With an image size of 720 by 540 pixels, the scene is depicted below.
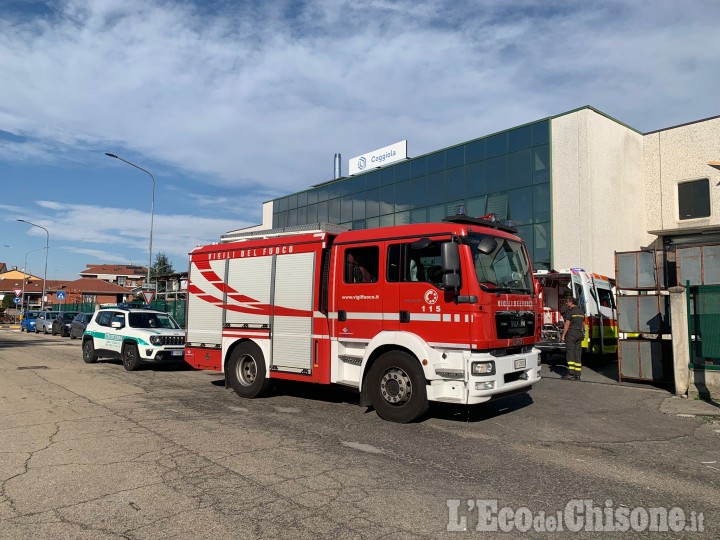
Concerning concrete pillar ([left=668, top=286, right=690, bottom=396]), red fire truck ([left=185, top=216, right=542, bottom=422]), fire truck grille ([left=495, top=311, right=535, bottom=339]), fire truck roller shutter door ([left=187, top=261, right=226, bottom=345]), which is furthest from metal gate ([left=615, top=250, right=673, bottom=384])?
fire truck roller shutter door ([left=187, top=261, right=226, bottom=345])

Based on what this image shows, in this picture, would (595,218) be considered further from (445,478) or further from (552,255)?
(445,478)

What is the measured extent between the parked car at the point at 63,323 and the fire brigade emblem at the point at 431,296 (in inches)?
1172

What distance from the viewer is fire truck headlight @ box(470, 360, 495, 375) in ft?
21.7

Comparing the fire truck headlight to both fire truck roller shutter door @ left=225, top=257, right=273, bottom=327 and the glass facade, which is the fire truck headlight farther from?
the glass facade

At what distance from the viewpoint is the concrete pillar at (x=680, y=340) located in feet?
31.8

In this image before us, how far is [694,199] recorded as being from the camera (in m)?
23.6

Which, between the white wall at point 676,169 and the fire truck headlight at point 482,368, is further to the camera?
the white wall at point 676,169

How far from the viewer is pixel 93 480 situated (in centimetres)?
479

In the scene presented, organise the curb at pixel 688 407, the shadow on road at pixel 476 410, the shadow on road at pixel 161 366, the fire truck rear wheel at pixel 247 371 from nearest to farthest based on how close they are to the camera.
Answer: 1. the shadow on road at pixel 476 410
2. the curb at pixel 688 407
3. the fire truck rear wheel at pixel 247 371
4. the shadow on road at pixel 161 366

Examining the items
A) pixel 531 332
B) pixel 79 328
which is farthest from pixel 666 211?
pixel 79 328

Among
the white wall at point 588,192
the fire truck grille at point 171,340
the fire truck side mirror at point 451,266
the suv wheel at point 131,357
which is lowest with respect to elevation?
the suv wheel at point 131,357

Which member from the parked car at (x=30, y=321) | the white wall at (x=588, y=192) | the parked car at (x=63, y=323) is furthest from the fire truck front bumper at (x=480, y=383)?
the parked car at (x=30, y=321)

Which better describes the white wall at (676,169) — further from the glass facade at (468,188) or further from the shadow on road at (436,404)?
the shadow on road at (436,404)

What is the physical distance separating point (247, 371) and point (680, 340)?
7.97 meters
